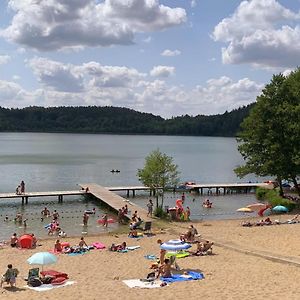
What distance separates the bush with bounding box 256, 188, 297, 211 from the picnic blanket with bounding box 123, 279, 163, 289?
25947 mm

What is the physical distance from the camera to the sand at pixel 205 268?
17.3 m

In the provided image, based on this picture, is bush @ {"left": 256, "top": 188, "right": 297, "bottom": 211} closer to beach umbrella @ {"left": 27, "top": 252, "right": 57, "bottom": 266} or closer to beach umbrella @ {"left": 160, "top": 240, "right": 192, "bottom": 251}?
beach umbrella @ {"left": 160, "top": 240, "right": 192, "bottom": 251}

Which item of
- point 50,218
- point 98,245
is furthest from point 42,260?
point 50,218

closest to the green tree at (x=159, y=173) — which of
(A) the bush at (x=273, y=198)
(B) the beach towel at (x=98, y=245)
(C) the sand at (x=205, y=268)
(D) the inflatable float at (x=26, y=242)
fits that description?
(C) the sand at (x=205, y=268)

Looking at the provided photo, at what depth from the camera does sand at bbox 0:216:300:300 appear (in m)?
17.3

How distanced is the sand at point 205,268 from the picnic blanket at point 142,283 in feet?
1.11

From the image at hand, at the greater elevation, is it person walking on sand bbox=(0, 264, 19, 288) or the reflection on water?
person walking on sand bbox=(0, 264, 19, 288)

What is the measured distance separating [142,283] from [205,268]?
3.72 metres

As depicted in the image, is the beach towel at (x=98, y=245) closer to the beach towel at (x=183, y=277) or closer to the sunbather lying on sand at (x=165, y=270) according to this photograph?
the sunbather lying on sand at (x=165, y=270)

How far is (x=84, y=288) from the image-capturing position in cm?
1825

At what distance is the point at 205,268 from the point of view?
69.9 feet

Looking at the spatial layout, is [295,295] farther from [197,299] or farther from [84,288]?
[84,288]

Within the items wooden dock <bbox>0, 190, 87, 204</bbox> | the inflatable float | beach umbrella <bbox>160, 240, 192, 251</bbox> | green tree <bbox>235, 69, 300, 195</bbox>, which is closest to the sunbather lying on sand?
beach umbrella <bbox>160, 240, 192, 251</bbox>

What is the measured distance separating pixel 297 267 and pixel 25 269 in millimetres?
11839
